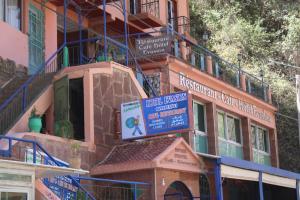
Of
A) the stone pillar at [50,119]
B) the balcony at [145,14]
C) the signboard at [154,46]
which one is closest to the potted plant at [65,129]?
the stone pillar at [50,119]

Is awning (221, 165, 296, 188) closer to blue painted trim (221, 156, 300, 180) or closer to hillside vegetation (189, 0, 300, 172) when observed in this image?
blue painted trim (221, 156, 300, 180)

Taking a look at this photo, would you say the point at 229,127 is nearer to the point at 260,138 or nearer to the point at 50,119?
the point at 260,138

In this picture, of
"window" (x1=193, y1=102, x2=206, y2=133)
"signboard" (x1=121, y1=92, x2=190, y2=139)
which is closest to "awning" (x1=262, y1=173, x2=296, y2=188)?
"window" (x1=193, y1=102, x2=206, y2=133)

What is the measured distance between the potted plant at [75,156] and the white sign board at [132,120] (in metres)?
1.73

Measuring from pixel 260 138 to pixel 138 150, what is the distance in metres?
13.9

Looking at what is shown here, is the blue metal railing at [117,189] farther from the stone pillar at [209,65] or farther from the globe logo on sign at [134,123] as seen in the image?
the stone pillar at [209,65]

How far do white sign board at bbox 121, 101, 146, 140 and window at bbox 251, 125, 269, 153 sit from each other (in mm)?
12129

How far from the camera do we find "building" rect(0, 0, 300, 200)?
14938 millimetres

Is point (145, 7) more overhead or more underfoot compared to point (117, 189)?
more overhead

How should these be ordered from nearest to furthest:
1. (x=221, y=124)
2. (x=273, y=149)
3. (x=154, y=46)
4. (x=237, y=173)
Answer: (x=237, y=173)
(x=154, y=46)
(x=221, y=124)
(x=273, y=149)

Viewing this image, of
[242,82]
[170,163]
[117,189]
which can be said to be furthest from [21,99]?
[242,82]

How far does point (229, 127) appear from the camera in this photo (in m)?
25.5

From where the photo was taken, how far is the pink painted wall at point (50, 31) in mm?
20750

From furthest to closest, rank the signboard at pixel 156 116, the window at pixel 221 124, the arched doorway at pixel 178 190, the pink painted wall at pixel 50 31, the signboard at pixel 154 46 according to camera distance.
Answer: the window at pixel 221 124
the pink painted wall at pixel 50 31
the signboard at pixel 154 46
the arched doorway at pixel 178 190
the signboard at pixel 156 116
